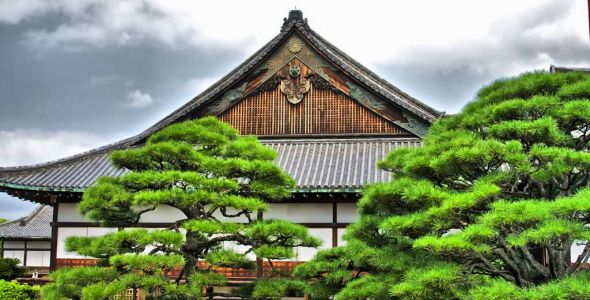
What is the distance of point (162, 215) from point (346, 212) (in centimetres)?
441

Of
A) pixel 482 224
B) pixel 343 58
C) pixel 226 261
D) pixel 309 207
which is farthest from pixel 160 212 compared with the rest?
pixel 482 224

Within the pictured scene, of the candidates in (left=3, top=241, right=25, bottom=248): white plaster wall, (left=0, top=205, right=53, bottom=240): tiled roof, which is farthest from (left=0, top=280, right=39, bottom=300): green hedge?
(left=3, top=241, right=25, bottom=248): white plaster wall

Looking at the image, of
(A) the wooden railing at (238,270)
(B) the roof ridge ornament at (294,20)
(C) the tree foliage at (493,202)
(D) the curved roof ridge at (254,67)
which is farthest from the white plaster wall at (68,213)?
(C) the tree foliage at (493,202)

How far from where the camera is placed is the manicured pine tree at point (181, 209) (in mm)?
9789

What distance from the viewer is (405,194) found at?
25.5 ft

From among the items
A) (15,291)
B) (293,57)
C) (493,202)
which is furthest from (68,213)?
(493,202)

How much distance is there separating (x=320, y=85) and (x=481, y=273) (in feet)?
32.0

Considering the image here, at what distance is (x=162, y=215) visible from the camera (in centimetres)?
1488

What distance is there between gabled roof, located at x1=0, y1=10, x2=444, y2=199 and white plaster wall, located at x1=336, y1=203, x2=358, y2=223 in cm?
109

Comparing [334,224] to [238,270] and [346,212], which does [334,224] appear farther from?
[238,270]

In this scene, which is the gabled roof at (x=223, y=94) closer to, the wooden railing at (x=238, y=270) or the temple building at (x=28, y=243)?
the wooden railing at (x=238, y=270)

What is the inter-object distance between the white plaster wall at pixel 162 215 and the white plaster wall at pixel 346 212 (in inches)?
148

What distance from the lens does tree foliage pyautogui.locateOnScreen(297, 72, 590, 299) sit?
6652 millimetres

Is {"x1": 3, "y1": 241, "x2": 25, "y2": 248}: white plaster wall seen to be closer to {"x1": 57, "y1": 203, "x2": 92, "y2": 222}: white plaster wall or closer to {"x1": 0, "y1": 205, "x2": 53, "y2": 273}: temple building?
{"x1": 0, "y1": 205, "x2": 53, "y2": 273}: temple building
